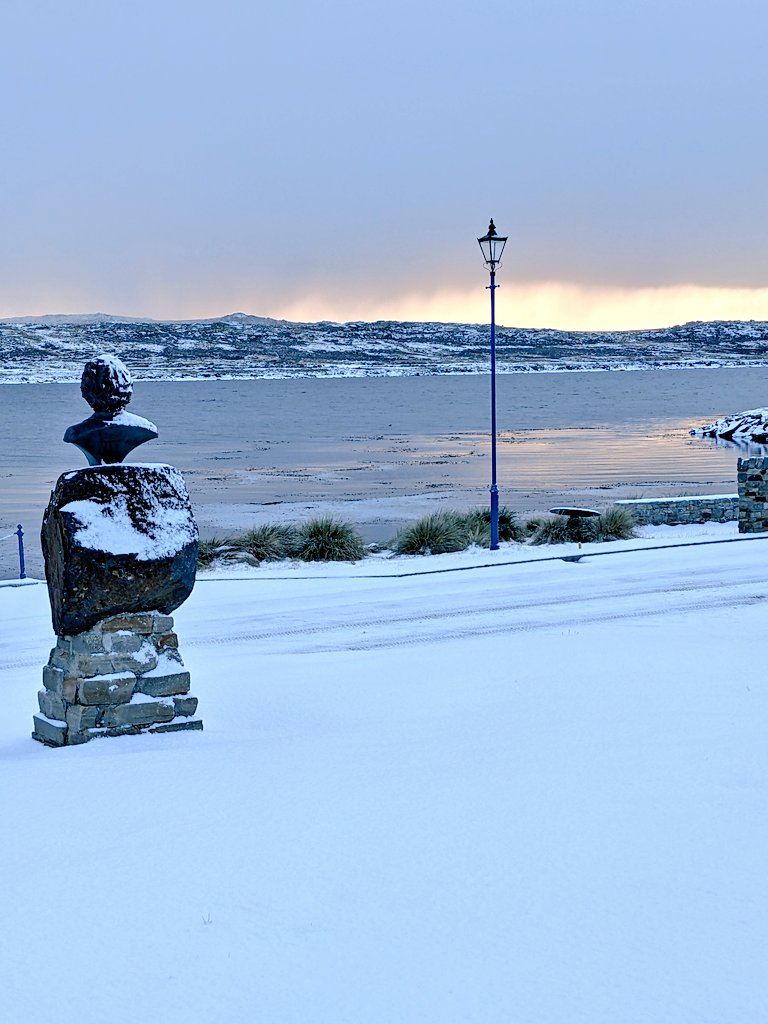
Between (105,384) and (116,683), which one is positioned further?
(105,384)

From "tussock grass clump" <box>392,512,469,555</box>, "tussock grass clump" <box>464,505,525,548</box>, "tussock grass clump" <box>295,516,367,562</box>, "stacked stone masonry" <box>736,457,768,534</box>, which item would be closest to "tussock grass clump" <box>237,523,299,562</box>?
"tussock grass clump" <box>295,516,367,562</box>

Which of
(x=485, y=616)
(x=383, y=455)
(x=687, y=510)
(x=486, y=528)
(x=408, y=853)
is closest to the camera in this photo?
(x=408, y=853)

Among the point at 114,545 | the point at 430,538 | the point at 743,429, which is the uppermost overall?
the point at 114,545

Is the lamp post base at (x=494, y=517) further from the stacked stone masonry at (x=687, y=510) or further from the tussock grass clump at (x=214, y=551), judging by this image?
the tussock grass clump at (x=214, y=551)

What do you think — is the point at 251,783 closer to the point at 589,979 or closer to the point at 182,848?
the point at 182,848

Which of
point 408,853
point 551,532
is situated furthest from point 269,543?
point 408,853

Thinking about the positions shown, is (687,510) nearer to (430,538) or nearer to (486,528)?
(486,528)

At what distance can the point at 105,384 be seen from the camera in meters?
7.54

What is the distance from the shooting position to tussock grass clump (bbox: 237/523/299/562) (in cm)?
2233

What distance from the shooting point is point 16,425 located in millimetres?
80125

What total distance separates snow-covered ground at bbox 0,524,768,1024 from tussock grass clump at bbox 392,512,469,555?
41.1 ft

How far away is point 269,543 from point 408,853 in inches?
693

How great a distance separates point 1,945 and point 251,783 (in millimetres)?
2057

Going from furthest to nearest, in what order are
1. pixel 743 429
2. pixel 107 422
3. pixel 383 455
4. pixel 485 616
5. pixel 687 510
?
pixel 743 429 < pixel 383 455 < pixel 687 510 < pixel 485 616 < pixel 107 422
